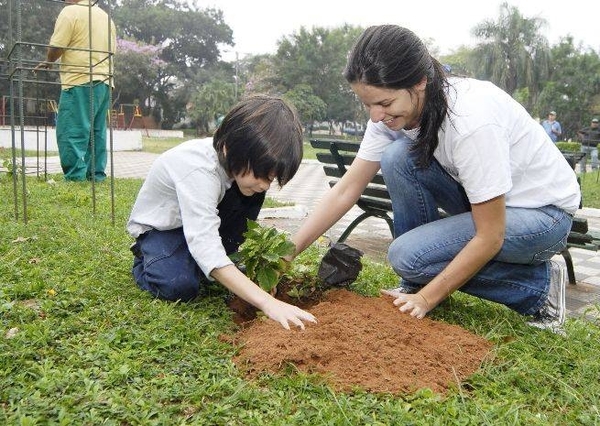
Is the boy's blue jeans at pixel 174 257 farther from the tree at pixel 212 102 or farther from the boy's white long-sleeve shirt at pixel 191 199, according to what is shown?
the tree at pixel 212 102

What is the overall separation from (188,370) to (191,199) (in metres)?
0.75

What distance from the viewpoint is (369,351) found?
2004 millimetres

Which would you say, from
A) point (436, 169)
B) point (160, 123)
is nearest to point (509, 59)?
point (160, 123)

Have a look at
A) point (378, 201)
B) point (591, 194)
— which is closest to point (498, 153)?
point (378, 201)

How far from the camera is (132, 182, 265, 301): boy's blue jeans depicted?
8.35ft

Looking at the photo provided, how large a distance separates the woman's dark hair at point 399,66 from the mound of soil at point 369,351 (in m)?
0.80

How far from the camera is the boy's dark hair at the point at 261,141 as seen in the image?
2.32 metres

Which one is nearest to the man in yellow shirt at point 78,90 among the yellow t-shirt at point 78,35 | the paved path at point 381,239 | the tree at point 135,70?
the yellow t-shirt at point 78,35

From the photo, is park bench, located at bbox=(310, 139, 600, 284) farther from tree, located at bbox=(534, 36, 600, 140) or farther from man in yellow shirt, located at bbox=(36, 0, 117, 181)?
tree, located at bbox=(534, 36, 600, 140)

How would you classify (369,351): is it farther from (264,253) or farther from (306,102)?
(306,102)

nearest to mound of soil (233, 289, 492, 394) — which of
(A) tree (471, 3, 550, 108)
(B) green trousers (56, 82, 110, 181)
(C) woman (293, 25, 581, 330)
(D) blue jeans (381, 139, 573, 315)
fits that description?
(C) woman (293, 25, 581, 330)

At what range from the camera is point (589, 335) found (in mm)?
2469

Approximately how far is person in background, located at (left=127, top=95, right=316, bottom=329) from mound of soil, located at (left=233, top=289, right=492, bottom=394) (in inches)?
4.7

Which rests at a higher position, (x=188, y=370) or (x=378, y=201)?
(x=378, y=201)
